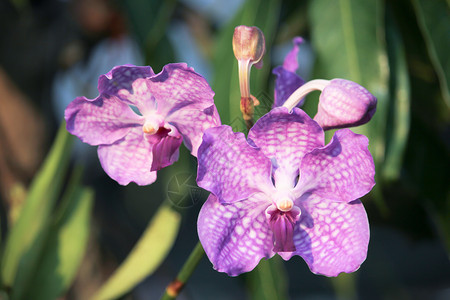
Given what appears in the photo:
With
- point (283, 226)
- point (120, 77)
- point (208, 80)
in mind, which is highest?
point (120, 77)

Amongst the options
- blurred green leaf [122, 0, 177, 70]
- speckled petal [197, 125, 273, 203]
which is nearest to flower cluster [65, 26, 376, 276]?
speckled petal [197, 125, 273, 203]

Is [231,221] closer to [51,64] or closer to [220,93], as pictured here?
[220,93]

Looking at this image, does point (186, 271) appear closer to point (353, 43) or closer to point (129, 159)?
point (129, 159)

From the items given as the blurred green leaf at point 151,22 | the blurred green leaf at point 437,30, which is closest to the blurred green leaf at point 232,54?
the blurred green leaf at point 151,22

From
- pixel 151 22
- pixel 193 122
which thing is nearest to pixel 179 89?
pixel 193 122

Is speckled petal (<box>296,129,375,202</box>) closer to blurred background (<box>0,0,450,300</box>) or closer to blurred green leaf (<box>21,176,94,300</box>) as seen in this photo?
blurred background (<box>0,0,450,300</box>)

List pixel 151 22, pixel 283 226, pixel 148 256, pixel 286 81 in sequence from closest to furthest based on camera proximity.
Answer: pixel 283 226
pixel 286 81
pixel 148 256
pixel 151 22

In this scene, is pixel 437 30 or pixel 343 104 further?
pixel 437 30
